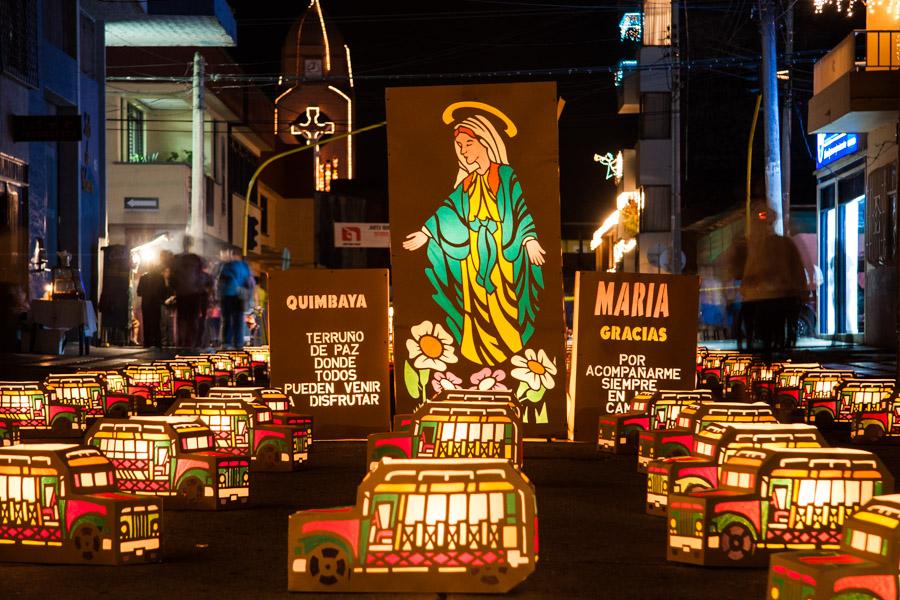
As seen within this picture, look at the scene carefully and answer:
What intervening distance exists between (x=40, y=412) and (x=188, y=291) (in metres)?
18.9

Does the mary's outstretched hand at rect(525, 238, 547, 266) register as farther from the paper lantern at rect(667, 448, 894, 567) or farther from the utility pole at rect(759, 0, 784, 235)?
the utility pole at rect(759, 0, 784, 235)

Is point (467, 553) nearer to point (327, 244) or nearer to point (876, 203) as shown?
point (876, 203)

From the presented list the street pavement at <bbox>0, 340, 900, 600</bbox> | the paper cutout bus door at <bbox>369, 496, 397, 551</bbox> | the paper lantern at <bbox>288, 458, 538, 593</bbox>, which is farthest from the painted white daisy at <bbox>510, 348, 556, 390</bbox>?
the paper cutout bus door at <bbox>369, 496, 397, 551</bbox>

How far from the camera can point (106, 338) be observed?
50.8 m

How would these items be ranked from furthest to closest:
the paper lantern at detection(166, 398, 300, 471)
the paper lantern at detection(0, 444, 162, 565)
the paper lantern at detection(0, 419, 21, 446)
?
1. the paper lantern at detection(166, 398, 300, 471)
2. the paper lantern at detection(0, 419, 21, 446)
3. the paper lantern at detection(0, 444, 162, 565)

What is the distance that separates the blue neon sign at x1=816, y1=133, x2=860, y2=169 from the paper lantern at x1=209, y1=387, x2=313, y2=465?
33192mm

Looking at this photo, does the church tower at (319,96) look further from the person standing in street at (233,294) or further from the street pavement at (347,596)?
the street pavement at (347,596)

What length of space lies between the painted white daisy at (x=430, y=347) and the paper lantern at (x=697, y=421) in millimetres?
4993

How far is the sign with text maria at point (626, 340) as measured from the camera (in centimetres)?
2025

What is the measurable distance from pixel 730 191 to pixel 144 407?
53.8m

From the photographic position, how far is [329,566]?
27.7 ft

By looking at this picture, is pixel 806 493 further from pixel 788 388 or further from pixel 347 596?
pixel 788 388

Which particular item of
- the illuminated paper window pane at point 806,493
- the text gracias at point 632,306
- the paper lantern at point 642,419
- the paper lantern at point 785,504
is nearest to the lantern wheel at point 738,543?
the paper lantern at point 785,504

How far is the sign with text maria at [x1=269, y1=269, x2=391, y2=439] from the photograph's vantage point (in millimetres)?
20344
